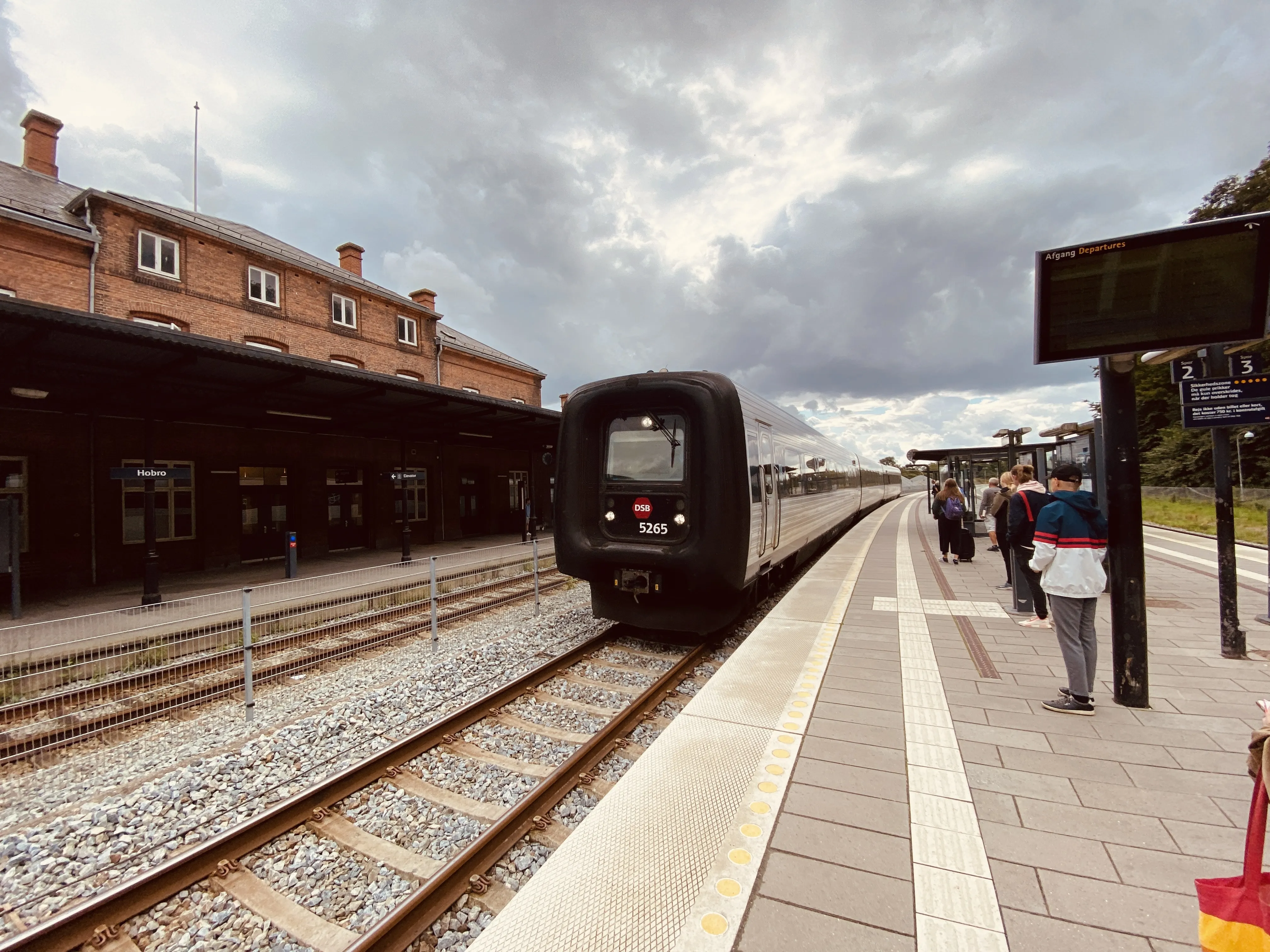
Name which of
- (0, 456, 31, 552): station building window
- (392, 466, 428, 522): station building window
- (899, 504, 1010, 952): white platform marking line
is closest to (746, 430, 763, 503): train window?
(899, 504, 1010, 952): white platform marking line

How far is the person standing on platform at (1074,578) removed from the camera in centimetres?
363

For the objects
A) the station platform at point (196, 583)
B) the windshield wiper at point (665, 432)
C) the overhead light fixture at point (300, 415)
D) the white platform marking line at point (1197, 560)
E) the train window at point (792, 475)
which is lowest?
the station platform at point (196, 583)

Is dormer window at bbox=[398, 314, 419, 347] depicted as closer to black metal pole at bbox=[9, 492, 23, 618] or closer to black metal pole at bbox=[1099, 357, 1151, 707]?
black metal pole at bbox=[9, 492, 23, 618]

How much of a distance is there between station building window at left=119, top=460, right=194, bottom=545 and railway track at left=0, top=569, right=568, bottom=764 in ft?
27.7

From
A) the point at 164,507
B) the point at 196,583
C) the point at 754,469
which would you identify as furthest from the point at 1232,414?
the point at 164,507

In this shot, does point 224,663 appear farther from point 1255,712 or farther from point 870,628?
point 1255,712

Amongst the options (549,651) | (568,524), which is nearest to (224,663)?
(549,651)

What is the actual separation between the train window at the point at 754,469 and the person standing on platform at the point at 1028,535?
9.27 feet

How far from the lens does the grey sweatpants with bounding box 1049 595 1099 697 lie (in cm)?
362

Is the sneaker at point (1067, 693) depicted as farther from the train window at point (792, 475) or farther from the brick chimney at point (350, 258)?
the brick chimney at point (350, 258)

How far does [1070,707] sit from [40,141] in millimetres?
26599

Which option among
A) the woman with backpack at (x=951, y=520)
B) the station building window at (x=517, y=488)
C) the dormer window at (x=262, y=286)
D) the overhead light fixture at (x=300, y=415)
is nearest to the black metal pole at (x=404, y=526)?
the overhead light fixture at (x=300, y=415)

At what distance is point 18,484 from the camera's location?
1048 cm

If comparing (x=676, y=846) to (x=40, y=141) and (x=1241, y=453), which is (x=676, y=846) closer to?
(x=40, y=141)
